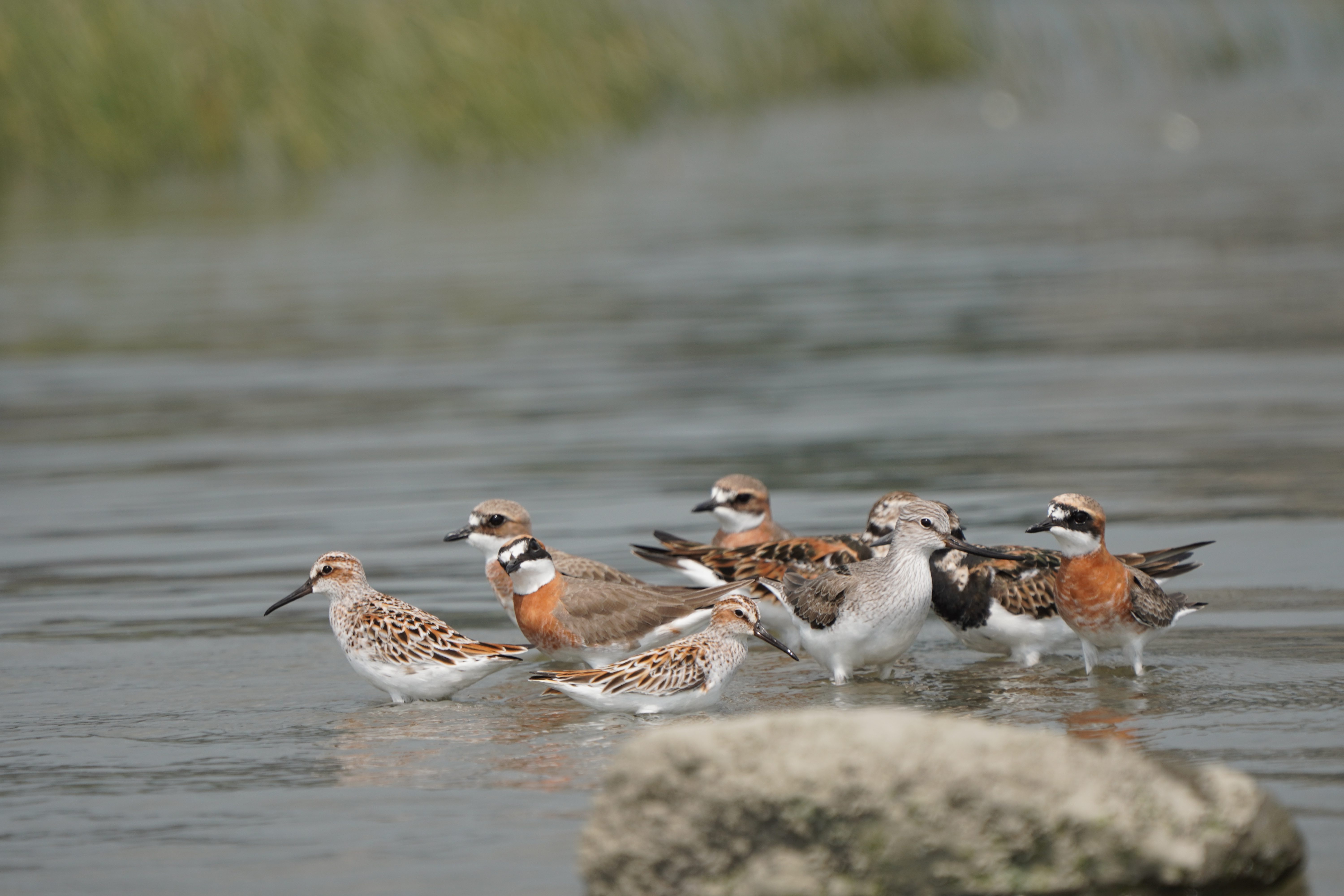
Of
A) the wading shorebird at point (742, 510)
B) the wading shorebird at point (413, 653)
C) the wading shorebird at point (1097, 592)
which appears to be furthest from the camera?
the wading shorebird at point (742, 510)

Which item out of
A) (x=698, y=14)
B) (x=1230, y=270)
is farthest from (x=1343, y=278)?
(x=698, y=14)

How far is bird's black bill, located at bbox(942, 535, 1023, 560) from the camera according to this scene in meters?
9.44

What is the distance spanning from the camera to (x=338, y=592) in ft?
32.3

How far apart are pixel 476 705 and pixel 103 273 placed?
2048 cm

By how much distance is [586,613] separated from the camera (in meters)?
9.90

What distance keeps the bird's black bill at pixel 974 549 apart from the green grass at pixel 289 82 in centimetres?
2899

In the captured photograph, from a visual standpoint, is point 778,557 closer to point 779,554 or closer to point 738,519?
point 779,554

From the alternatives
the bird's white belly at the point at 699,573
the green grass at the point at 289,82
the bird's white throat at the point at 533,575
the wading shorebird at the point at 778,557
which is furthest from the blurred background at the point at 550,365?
the bird's white belly at the point at 699,573

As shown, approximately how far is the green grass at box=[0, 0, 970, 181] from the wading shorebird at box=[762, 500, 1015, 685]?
28893 mm

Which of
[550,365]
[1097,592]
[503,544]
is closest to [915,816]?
[1097,592]

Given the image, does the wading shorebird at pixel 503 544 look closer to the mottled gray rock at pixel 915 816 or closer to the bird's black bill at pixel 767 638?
the bird's black bill at pixel 767 638

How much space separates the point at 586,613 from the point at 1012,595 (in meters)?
2.06

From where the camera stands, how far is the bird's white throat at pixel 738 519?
37.6 feet

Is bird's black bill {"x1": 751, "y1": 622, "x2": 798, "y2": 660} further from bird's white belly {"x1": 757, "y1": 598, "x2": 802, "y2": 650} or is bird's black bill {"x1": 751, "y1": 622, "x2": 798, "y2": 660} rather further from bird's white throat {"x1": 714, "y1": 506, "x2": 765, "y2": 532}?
bird's white throat {"x1": 714, "y1": 506, "x2": 765, "y2": 532}
